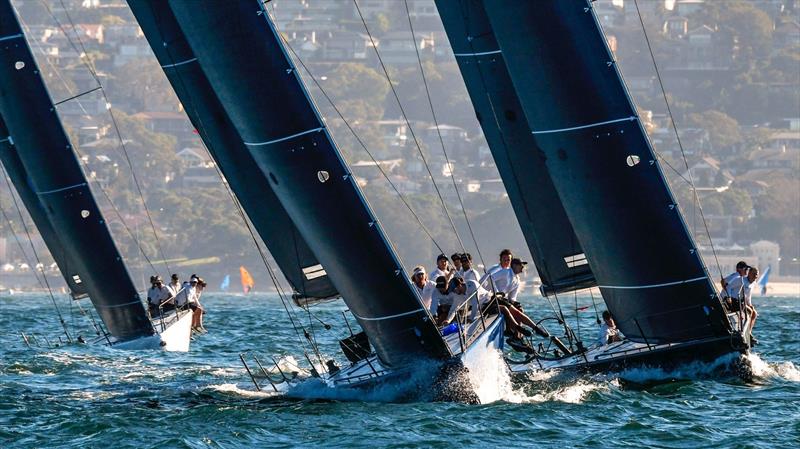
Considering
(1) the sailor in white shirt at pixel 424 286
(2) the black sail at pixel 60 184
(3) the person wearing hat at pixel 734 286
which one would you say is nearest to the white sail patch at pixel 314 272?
(1) the sailor in white shirt at pixel 424 286

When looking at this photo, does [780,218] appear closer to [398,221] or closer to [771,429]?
[398,221]

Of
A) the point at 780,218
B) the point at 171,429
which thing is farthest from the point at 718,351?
the point at 780,218

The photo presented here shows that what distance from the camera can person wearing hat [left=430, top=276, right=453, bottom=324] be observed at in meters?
15.5

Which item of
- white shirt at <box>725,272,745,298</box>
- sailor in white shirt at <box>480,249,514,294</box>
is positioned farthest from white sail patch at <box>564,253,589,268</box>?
white shirt at <box>725,272,745,298</box>

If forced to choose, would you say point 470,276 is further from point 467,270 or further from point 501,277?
point 501,277

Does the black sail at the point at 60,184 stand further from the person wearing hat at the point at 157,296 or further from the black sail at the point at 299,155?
the black sail at the point at 299,155

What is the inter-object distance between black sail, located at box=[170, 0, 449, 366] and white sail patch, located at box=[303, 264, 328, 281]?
2.88m

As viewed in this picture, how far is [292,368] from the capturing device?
20.3m

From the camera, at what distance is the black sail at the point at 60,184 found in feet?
71.2

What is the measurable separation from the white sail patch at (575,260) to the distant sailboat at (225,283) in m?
78.2

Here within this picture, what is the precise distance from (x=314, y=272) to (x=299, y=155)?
3.52 m

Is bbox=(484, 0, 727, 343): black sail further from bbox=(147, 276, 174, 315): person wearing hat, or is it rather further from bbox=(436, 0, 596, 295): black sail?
bbox=(147, 276, 174, 315): person wearing hat

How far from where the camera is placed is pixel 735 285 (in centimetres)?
1778

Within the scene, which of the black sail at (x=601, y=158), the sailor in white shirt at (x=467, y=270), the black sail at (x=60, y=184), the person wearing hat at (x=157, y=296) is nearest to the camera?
the black sail at (x=601, y=158)
